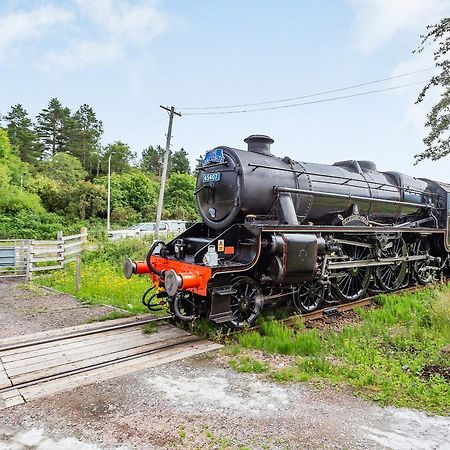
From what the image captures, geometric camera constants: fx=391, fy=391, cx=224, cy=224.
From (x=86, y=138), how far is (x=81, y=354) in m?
51.1

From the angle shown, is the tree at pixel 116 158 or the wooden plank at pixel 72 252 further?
the tree at pixel 116 158

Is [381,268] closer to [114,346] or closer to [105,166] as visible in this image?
[114,346]

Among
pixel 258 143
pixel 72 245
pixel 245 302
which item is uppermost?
pixel 258 143

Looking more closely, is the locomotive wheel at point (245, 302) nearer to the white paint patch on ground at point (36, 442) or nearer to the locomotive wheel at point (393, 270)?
the white paint patch on ground at point (36, 442)

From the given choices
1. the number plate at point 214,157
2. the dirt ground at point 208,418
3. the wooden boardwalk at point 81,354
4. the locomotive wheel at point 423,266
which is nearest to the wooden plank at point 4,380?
the wooden boardwalk at point 81,354

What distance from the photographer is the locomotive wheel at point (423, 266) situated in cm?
1028

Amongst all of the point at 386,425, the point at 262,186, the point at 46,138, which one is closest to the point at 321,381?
the point at 386,425

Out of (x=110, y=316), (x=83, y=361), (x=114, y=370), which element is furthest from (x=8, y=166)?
(x=114, y=370)

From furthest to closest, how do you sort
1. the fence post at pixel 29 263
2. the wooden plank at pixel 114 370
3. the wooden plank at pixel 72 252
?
the wooden plank at pixel 72 252 → the fence post at pixel 29 263 → the wooden plank at pixel 114 370

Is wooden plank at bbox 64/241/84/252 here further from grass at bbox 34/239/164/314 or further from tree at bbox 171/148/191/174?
tree at bbox 171/148/191/174

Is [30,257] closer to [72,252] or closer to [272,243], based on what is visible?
[72,252]

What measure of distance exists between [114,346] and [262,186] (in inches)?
134

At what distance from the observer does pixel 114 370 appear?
185 inches

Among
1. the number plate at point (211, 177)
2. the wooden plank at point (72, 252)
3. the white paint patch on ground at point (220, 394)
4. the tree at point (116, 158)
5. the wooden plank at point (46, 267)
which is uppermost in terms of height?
the tree at point (116, 158)
